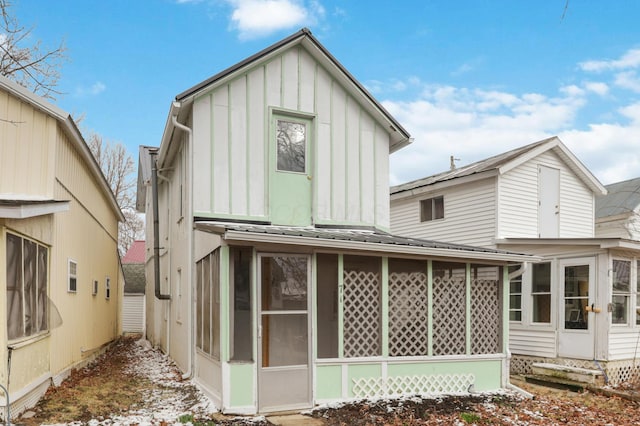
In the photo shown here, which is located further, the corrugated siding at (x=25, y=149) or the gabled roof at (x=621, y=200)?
the gabled roof at (x=621, y=200)

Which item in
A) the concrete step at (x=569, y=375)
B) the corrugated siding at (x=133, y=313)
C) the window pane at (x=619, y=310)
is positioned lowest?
the corrugated siding at (x=133, y=313)

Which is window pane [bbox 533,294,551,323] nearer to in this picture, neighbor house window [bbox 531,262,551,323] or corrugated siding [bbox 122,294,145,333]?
neighbor house window [bbox 531,262,551,323]

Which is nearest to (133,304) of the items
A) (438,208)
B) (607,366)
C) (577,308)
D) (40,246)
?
(438,208)

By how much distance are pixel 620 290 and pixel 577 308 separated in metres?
1.10

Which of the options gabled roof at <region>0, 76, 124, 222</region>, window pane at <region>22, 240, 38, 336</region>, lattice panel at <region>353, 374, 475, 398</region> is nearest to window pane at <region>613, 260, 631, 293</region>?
lattice panel at <region>353, 374, 475, 398</region>

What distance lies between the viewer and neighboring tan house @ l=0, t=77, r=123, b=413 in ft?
22.0

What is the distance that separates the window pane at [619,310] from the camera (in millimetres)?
12352

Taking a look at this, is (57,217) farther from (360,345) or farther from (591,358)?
(591,358)

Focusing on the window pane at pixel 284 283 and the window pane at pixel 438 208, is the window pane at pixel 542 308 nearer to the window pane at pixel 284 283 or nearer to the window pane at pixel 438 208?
the window pane at pixel 438 208

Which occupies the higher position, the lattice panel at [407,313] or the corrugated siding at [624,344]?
the lattice panel at [407,313]

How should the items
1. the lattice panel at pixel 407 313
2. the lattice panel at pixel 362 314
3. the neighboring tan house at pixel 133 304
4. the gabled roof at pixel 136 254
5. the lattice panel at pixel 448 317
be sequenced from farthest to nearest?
the gabled roof at pixel 136 254, the neighboring tan house at pixel 133 304, the lattice panel at pixel 448 317, the lattice panel at pixel 407 313, the lattice panel at pixel 362 314

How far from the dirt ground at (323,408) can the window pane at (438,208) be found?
6.83 m

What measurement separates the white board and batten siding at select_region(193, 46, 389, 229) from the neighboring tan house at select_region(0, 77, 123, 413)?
2344mm

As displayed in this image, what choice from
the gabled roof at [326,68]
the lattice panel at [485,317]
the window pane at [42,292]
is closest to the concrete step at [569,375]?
the lattice panel at [485,317]
